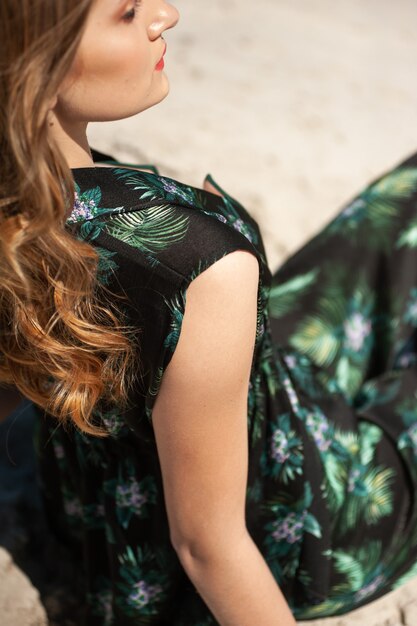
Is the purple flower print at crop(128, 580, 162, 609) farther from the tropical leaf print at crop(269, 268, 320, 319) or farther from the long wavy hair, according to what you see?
the tropical leaf print at crop(269, 268, 320, 319)

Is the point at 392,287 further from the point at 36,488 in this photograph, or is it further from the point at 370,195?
the point at 36,488

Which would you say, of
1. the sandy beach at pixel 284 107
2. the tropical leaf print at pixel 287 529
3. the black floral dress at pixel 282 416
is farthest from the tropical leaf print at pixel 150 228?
the sandy beach at pixel 284 107

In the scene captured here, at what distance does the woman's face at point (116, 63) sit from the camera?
94 centimetres

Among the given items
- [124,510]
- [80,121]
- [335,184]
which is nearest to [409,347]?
[124,510]

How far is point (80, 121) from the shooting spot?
1047 mm

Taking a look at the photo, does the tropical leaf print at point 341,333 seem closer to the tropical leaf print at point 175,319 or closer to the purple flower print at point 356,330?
the purple flower print at point 356,330

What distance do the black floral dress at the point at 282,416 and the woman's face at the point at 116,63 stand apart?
0.28 feet

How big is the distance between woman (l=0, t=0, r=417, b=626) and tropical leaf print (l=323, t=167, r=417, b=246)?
0.31m

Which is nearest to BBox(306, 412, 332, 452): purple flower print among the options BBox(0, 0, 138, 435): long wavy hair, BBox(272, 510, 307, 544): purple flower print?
BBox(272, 510, 307, 544): purple flower print

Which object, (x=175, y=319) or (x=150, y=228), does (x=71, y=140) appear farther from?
(x=175, y=319)

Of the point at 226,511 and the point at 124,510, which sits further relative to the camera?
the point at 124,510

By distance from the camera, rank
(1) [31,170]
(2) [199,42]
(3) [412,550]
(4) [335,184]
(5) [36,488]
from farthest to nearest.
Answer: (2) [199,42]
(4) [335,184]
(5) [36,488]
(3) [412,550]
(1) [31,170]

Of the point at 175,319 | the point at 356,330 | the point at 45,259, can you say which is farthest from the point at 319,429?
the point at 45,259

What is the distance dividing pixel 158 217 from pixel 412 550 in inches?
34.5
